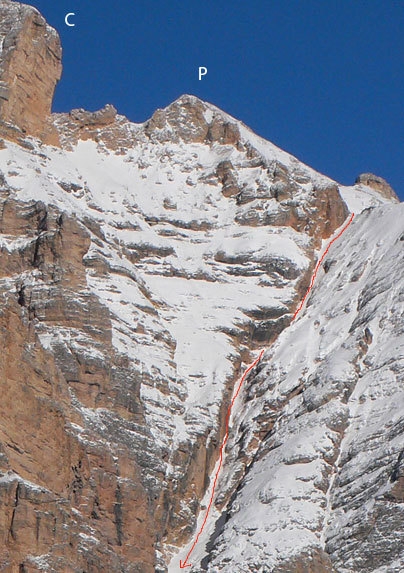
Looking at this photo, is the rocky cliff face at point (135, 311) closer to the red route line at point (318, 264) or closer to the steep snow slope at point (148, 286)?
the steep snow slope at point (148, 286)

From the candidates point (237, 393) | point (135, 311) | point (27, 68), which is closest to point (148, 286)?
point (135, 311)

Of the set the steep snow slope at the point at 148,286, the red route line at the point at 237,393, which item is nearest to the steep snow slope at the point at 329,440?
the red route line at the point at 237,393

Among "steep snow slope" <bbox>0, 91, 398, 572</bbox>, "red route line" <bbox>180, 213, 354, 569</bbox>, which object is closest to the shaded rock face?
"steep snow slope" <bbox>0, 91, 398, 572</bbox>

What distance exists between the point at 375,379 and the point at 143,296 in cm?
2289

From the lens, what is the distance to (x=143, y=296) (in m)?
163

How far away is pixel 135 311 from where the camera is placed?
15950 cm

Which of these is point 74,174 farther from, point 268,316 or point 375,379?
point 375,379

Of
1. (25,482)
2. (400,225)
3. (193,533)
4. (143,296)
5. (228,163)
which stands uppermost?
(228,163)

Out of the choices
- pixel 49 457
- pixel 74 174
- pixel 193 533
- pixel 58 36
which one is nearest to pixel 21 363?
pixel 49 457

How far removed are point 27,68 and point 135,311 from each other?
34303mm

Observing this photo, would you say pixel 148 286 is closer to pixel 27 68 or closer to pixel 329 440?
pixel 27 68

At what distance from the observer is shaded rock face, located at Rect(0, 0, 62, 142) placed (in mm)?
180625

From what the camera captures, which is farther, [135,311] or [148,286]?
[148,286]

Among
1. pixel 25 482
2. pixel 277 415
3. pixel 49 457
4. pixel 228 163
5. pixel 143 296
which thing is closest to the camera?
pixel 25 482
